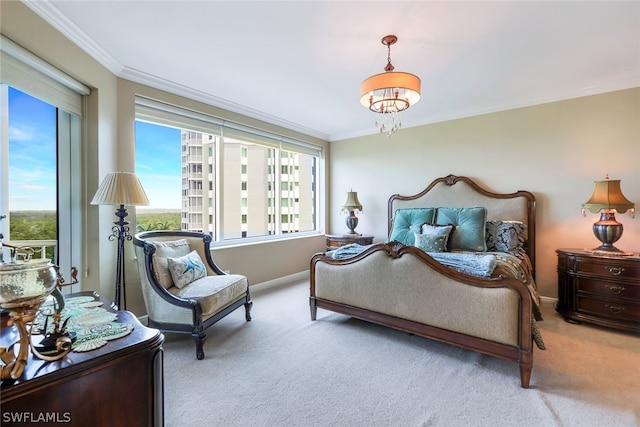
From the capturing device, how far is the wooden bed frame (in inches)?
71.4

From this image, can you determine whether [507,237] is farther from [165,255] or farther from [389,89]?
[165,255]

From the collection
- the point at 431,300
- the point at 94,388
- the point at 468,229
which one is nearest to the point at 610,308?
the point at 468,229

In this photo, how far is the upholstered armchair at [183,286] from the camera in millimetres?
2268

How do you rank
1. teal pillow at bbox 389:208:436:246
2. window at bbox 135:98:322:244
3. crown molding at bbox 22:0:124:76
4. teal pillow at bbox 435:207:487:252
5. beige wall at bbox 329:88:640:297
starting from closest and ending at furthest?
crown molding at bbox 22:0:124:76, beige wall at bbox 329:88:640:297, window at bbox 135:98:322:244, teal pillow at bbox 435:207:487:252, teal pillow at bbox 389:208:436:246

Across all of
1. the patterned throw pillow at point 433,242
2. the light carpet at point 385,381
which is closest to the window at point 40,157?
the light carpet at point 385,381

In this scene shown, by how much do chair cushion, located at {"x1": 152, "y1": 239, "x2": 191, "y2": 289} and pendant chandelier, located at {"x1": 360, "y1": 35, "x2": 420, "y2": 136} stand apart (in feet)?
7.24

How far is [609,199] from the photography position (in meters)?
2.69

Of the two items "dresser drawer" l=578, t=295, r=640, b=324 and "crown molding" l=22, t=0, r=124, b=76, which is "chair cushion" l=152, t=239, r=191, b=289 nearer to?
"crown molding" l=22, t=0, r=124, b=76

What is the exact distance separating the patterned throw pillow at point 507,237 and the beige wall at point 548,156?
36 cm

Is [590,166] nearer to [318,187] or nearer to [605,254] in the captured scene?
[605,254]

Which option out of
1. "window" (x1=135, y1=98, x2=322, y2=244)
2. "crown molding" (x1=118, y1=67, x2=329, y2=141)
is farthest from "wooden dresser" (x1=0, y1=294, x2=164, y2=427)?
"crown molding" (x1=118, y1=67, x2=329, y2=141)

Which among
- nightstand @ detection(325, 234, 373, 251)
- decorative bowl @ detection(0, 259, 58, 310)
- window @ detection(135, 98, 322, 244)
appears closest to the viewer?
decorative bowl @ detection(0, 259, 58, 310)

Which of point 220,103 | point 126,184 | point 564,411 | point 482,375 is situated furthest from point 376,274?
point 220,103

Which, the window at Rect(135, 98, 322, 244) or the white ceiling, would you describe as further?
the window at Rect(135, 98, 322, 244)
